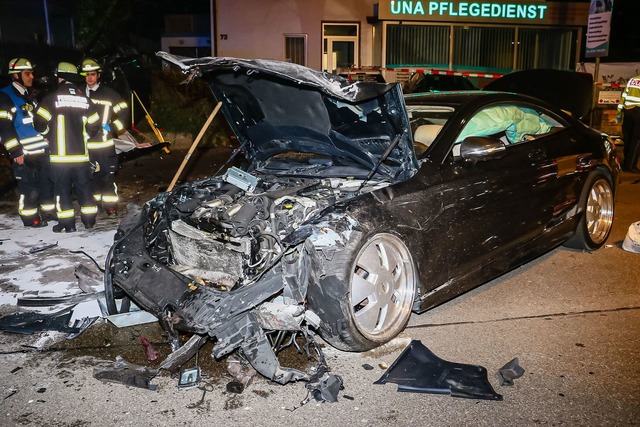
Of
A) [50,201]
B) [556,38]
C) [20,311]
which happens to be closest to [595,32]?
[556,38]

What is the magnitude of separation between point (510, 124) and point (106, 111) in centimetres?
483

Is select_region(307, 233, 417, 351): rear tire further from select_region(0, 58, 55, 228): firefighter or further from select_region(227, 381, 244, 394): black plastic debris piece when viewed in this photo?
select_region(0, 58, 55, 228): firefighter

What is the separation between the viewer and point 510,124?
518 centimetres

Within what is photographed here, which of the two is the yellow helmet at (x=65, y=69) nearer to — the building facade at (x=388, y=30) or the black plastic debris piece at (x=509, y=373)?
the black plastic debris piece at (x=509, y=373)

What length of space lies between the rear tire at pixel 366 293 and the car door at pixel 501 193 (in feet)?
1.60

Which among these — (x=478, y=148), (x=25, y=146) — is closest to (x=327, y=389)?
(x=478, y=148)

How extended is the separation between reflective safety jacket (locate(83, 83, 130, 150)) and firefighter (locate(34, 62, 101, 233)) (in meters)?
0.34

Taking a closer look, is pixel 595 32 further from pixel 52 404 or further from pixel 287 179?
pixel 52 404

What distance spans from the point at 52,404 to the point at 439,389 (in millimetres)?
2206

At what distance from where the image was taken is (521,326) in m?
4.41

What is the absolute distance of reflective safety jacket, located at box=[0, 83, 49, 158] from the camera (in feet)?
23.5

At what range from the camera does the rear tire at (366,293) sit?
11.9 feet

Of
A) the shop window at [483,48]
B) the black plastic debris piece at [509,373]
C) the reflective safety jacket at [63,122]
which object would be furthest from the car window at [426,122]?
the shop window at [483,48]

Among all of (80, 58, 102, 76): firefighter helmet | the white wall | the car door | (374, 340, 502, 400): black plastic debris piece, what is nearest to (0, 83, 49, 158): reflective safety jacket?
(80, 58, 102, 76): firefighter helmet
